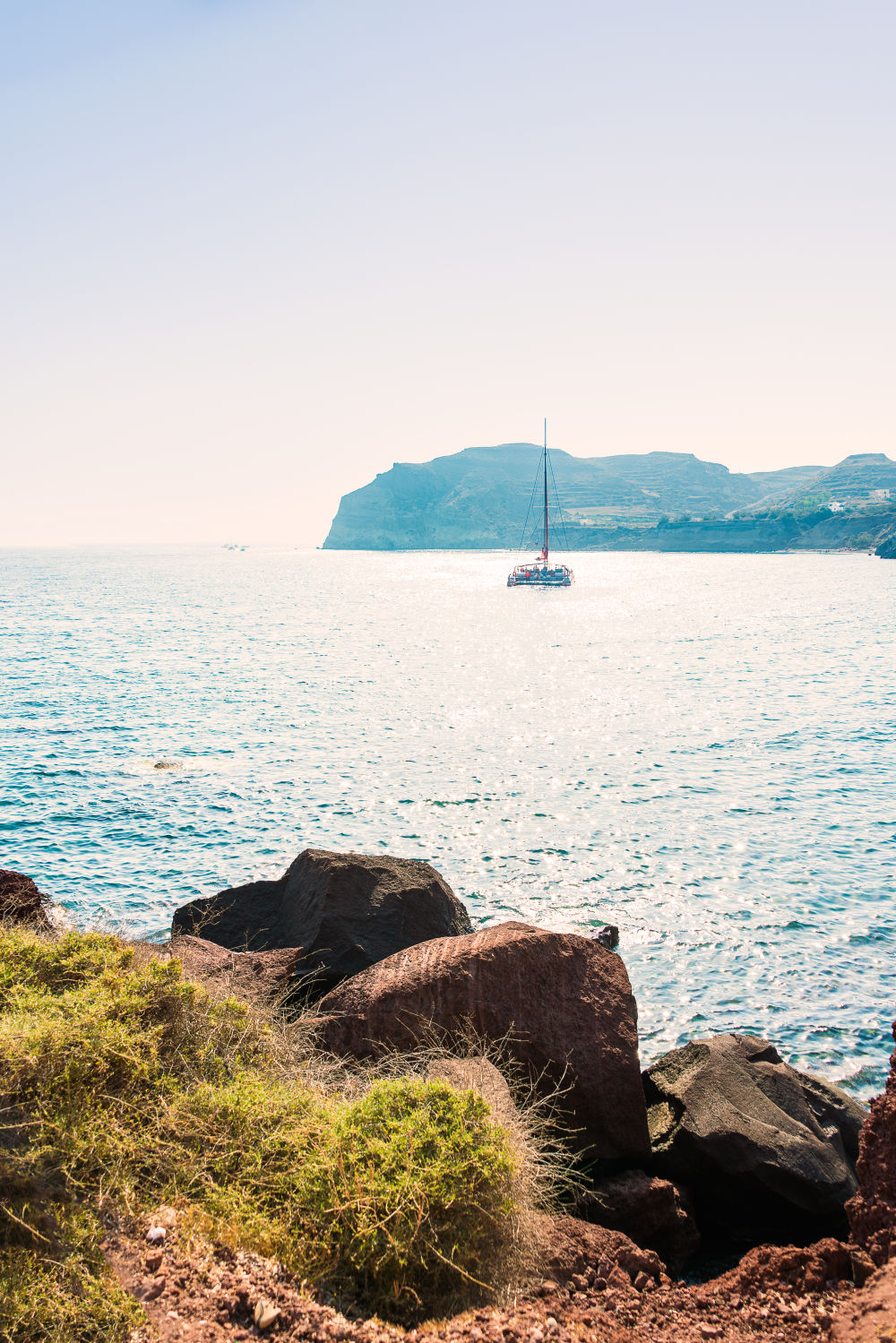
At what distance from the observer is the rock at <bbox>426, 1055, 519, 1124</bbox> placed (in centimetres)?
641

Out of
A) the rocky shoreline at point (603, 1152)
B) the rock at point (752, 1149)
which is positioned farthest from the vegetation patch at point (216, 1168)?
the rock at point (752, 1149)

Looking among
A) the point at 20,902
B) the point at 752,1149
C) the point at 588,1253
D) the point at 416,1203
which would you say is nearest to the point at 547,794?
the point at 20,902

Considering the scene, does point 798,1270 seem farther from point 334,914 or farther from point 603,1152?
point 334,914

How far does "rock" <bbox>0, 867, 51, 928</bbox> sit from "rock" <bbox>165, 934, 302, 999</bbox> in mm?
2187

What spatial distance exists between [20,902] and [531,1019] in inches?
304

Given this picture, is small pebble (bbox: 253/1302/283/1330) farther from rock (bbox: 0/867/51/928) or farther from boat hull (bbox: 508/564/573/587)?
boat hull (bbox: 508/564/573/587)

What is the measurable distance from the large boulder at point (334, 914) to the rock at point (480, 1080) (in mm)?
3051

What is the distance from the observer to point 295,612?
103 metres

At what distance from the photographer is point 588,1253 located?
614 cm

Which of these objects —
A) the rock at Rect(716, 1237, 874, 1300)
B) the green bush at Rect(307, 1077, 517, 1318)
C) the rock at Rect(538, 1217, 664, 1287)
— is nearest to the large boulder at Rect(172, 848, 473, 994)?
the green bush at Rect(307, 1077, 517, 1318)

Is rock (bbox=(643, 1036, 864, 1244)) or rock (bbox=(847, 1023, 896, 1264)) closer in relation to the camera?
rock (bbox=(847, 1023, 896, 1264))

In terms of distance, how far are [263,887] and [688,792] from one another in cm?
1594

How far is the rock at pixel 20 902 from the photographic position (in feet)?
36.9

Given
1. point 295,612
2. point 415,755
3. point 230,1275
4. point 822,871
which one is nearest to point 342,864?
point 230,1275
